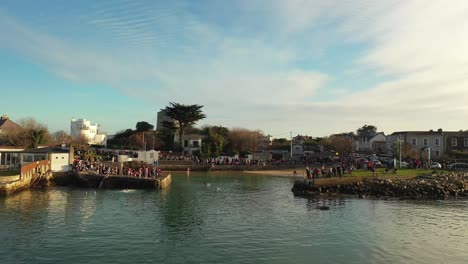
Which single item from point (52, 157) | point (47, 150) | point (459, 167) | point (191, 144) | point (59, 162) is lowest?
point (459, 167)

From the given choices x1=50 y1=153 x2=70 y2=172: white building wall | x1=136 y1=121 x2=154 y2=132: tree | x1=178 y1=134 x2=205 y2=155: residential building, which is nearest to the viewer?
x1=50 y1=153 x2=70 y2=172: white building wall

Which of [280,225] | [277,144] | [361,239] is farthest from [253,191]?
[277,144]

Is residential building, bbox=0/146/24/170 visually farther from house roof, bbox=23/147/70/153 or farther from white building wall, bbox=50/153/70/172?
white building wall, bbox=50/153/70/172

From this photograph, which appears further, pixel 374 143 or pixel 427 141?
pixel 374 143

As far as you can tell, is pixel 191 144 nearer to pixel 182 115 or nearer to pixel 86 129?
pixel 182 115

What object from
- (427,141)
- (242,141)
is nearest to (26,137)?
(242,141)

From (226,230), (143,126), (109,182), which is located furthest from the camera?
(143,126)

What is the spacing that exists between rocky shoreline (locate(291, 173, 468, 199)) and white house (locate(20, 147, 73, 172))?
2962cm

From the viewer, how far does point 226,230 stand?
24500 millimetres

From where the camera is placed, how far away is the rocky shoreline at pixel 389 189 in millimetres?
41031

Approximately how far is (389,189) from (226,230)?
951 inches

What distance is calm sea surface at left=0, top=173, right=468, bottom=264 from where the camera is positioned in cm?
1923

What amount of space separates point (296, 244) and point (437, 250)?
Answer: 7.55 meters

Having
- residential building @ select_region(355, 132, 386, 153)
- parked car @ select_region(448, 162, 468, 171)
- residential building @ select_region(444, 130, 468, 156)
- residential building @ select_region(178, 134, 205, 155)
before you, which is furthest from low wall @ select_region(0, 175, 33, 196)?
residential building @ select_region(355, 132, 386, 153)
